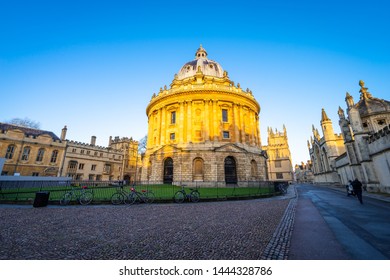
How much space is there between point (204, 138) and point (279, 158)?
4562 cm

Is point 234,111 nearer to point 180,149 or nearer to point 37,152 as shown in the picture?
point 180,149

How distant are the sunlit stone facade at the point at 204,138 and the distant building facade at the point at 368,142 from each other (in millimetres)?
12033

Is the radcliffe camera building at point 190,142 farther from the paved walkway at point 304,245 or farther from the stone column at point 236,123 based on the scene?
the paved walkway at point 304,245

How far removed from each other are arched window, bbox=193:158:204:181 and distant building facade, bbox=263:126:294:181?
142ft

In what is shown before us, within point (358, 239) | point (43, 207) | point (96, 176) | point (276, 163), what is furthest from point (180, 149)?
point (276, 163)

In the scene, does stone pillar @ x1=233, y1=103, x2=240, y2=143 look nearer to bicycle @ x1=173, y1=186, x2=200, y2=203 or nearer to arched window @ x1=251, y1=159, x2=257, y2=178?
arched window @ x1=251, y1=159, x2=257, y2=178

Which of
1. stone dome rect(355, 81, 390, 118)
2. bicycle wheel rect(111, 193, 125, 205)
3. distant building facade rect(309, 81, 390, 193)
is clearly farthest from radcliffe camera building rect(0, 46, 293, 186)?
stone dome rect(355, 81, 390, 118)

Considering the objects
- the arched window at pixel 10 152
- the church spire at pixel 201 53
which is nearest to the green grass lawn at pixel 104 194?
the arched window at pixel 10 152

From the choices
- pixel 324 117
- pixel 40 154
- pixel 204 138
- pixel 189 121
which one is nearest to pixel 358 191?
pixel 204 138

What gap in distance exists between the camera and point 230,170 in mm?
27078

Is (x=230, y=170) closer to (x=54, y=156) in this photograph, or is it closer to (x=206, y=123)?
(x=206, y=123)

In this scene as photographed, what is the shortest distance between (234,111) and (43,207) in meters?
26.9

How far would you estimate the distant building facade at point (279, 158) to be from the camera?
201ft

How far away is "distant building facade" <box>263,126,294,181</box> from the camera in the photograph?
6116cm
